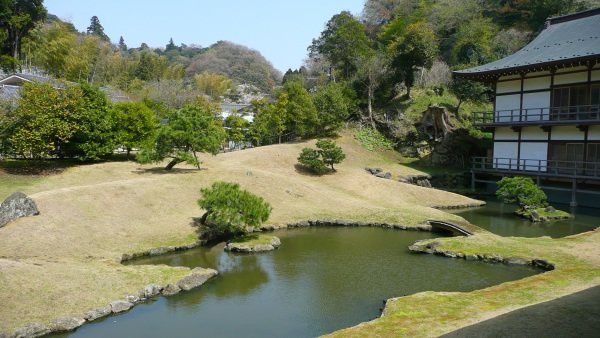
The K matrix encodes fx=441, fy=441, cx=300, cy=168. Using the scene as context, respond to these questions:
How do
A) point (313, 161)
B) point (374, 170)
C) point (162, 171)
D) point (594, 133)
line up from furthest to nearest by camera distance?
point (374, 170)
point (313, 161)
point (162, 171)
point (594, 133)

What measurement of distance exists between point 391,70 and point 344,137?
30.3 feet

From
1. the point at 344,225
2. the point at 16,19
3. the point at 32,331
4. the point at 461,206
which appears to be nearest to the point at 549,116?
the point at 461,206

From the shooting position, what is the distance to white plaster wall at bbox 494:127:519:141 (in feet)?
105

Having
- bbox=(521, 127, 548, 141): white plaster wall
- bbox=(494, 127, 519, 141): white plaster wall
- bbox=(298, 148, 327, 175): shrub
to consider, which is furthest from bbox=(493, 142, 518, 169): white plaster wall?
bbox=(298, 148, 327, 175): shrub

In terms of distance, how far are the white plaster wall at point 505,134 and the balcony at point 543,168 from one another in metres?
1.57

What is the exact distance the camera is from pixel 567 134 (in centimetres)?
2869

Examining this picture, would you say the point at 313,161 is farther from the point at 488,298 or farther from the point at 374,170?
the point at 488,298

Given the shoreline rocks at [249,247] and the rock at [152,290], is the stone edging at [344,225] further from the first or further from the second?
the rock at [152,290]

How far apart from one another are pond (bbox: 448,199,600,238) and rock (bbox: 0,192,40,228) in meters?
20.7

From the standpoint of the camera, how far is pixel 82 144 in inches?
1113

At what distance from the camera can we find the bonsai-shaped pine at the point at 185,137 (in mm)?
26797

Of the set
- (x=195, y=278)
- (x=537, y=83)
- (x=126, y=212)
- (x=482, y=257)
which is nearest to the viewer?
(x=195, y=278)

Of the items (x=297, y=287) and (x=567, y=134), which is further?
(x=567, y=134)

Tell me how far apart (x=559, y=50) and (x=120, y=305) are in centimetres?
3048
